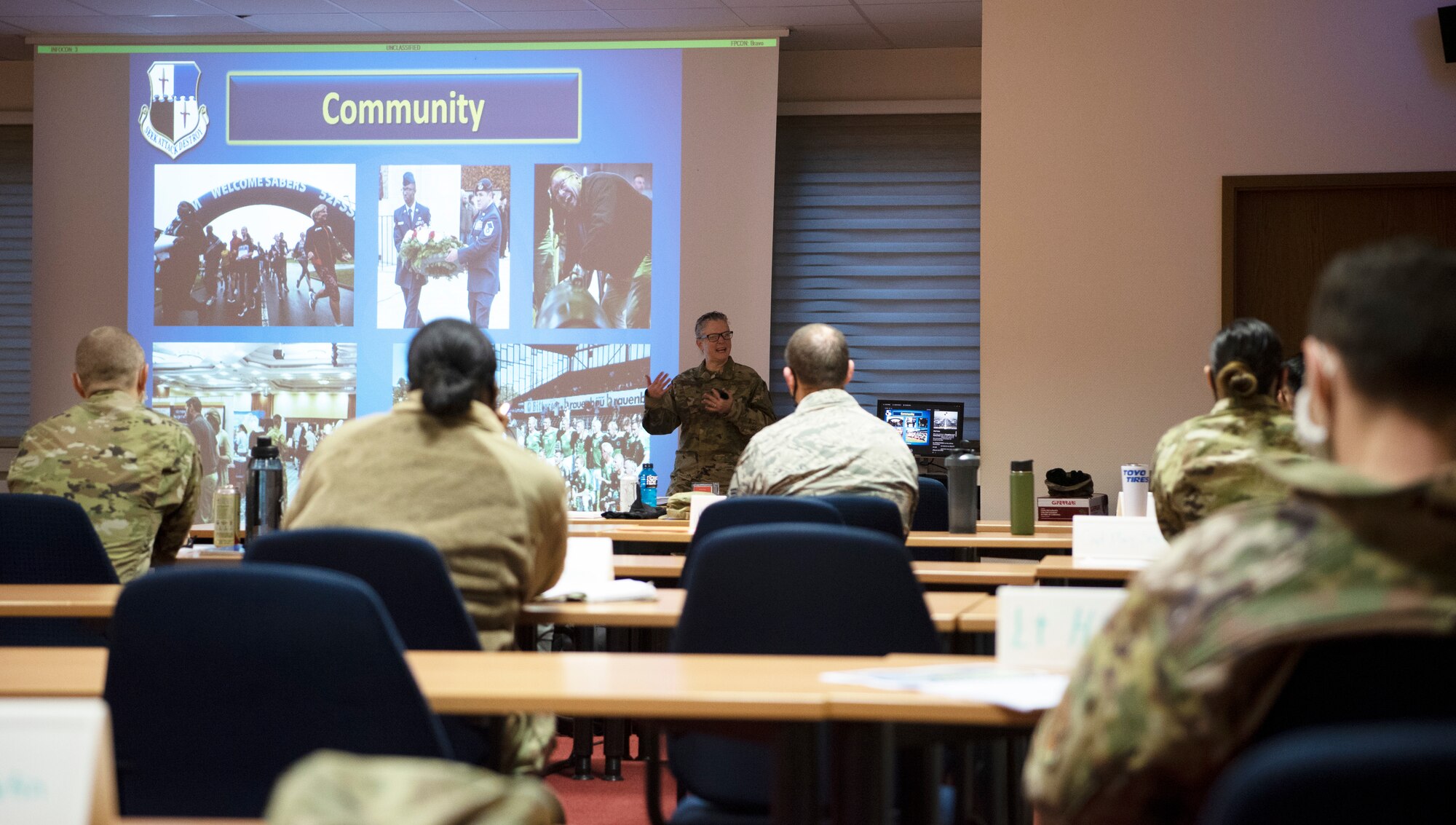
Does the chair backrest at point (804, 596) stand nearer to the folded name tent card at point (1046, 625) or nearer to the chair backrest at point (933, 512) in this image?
the folded name tent card at point (1046, 625)

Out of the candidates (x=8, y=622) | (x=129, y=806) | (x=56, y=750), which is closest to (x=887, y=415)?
(x=8, y=622)

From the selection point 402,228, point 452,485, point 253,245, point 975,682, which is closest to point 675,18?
point 402,228

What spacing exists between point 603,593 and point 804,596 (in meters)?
0.68

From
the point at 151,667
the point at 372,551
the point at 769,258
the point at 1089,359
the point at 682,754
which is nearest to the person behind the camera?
the point at 151,667

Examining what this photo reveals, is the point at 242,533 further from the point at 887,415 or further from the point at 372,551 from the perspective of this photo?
the point at 887,415

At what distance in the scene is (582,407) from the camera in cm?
694

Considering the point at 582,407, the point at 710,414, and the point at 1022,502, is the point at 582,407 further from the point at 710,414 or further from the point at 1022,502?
the point at 1022,502

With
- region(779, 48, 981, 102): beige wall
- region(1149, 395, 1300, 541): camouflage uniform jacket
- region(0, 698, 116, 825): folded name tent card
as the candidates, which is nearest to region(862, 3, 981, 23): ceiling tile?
region(779, 48, 981, 102): beige wall

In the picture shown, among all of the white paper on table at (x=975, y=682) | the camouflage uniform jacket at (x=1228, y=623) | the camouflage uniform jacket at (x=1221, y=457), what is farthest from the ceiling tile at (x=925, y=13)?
the camouflage uniform jacket at (x=1228, y=623)

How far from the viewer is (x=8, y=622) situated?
3.04 m

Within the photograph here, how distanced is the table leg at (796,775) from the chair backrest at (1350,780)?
837 mm

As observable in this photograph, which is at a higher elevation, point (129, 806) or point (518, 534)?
point (518, 534)

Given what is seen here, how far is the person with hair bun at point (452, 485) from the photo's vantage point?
2217mm

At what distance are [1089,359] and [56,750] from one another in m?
5.83
